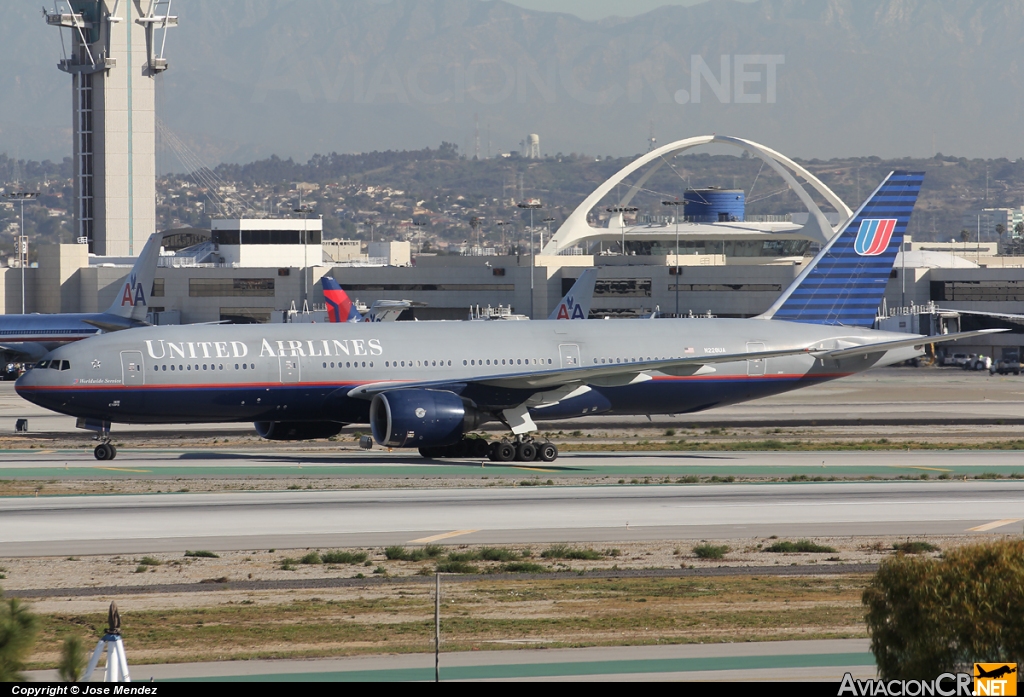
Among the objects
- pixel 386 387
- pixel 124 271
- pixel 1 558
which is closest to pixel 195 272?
pixel 124 271

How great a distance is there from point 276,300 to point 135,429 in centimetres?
6737

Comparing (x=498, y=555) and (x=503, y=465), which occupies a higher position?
(x=498, y=555)

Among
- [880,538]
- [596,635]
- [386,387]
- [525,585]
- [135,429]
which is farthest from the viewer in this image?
[135,429]

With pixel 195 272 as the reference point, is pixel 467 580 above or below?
below

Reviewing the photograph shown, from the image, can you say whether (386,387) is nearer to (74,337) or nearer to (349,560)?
(349,560)

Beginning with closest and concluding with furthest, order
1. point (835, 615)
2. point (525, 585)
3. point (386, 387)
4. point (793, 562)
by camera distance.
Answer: point (835, 615)
point (525, 585)
point (793, 562)
point (386, 387)

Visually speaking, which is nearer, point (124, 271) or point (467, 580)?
point (467, 580)

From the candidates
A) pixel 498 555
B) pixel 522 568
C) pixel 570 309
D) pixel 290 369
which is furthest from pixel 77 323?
pixel 522 568

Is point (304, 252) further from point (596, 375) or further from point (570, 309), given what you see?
point (596, 375)

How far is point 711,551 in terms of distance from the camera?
24.4m

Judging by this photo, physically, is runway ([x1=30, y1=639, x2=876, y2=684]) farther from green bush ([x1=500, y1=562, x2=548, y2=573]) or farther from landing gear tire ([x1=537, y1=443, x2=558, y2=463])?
landing gear tire ([x1=537, y1=443, x2=558, y2=463])

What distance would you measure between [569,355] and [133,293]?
54.9m

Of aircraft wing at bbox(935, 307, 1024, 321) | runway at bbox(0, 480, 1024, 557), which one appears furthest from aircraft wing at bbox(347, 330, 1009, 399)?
aircraft wing at bbox(935, 307, 1024, 321)

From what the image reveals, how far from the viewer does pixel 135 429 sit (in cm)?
5350
